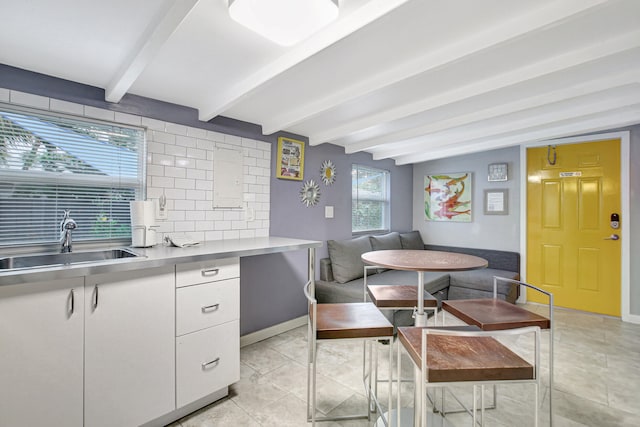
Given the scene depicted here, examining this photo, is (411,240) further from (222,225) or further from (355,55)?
(355,55)

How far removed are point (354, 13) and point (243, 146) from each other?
1.73 meters

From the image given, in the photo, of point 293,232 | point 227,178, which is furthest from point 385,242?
point 227,178

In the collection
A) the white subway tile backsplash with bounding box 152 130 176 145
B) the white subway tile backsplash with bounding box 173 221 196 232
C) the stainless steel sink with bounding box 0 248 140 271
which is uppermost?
the white subway tile backsplash with bounding box 152 130 176 145

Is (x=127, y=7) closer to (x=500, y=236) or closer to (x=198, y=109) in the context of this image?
(x=198, y=109)

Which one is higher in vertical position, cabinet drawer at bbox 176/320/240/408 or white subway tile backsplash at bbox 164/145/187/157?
white subway tile backsplash at bbox 164/145/187/157

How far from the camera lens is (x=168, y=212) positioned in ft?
7.66

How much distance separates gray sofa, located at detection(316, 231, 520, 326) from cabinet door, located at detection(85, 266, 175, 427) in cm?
184

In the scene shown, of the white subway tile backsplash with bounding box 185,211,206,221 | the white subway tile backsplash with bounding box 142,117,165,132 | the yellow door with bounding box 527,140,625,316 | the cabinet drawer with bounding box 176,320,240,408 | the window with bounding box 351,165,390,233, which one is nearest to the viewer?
the cabinet drawer with bounding box 176,320,240,408

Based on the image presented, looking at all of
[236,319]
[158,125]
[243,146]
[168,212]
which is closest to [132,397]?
[236,319]

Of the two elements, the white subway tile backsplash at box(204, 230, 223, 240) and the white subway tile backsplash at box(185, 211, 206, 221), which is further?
the white subway tile backsplash at box(204, 230, 223, 240)

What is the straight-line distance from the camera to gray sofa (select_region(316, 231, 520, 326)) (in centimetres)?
322

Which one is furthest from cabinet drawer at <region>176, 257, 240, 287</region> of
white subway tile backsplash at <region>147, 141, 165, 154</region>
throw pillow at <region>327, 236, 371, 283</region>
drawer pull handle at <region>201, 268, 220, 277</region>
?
throw pillow at <region>327, 236, 371, 283</region>

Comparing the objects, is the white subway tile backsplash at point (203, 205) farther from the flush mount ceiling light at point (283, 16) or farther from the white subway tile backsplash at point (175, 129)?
the flush mount ceiling light at point (283, 16)

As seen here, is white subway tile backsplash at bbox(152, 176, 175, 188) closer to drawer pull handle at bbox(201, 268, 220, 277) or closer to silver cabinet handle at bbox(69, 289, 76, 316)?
drawer pull handle at bbox(201, 268, 220, 277)
